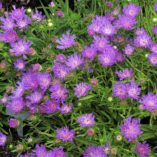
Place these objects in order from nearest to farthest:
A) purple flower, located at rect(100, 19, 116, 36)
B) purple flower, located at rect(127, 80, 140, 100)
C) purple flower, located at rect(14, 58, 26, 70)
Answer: purple flower, located at rect(127, 80, 140, 100) → purple flower, located at rect(100, 19, 116, 36) → purple flower, located at rect(14, 58, 26, 70)

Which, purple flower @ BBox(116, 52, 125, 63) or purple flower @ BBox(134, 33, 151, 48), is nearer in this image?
purple flower @ BBox(134, 33, 151, 48)

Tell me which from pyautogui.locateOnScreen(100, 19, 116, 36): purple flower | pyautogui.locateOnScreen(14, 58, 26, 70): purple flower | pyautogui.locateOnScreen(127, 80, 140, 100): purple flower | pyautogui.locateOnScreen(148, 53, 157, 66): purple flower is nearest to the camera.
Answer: pyautogui.locateOnScreen(127, 80, 140, 100): purple flower

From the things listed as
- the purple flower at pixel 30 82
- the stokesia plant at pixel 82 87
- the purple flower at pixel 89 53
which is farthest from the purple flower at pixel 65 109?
the purple flower at pixel 89 53

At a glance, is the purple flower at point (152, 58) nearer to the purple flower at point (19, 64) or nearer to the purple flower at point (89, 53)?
the purple flower at point (89, 53)

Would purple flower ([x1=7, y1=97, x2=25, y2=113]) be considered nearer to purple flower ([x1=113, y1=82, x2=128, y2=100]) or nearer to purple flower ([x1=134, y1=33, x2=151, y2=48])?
purple flower ([x1=113, y1=82, x2=128, y2=100])

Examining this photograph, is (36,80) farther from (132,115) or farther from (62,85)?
(132,115)

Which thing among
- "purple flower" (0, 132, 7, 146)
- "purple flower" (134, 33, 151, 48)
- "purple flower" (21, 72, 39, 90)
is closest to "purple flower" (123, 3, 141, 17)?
"purple flower" (134, 33, 151, 48)

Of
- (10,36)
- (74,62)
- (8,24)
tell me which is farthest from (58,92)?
(8,24)

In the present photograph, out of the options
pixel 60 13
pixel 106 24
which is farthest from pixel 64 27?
pixel 106 24
